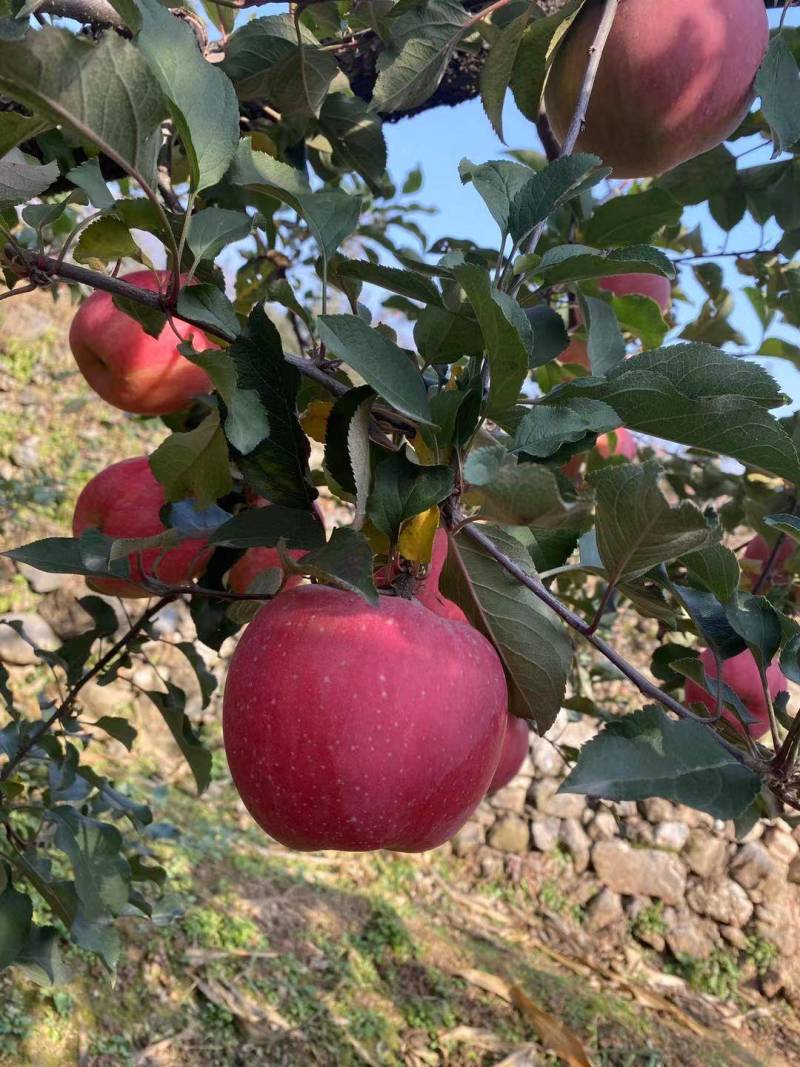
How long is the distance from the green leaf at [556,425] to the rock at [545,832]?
124 inches

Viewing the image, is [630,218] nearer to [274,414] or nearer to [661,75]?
[661,75]

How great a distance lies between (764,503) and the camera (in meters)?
1.39

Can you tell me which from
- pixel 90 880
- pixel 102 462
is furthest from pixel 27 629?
pixel 90 880

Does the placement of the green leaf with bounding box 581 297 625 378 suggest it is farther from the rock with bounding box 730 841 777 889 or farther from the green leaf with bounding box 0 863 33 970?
the rock with bounding box 730 841 777 889

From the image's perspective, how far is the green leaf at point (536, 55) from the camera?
817 millimetres

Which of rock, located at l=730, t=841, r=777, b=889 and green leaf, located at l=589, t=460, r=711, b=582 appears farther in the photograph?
rock, located at l=730, t=841, r=777, b=889

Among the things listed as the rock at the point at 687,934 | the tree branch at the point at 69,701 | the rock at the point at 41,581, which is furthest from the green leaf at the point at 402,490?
the rock at the point at 687,934

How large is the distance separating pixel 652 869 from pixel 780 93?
9.94 feet

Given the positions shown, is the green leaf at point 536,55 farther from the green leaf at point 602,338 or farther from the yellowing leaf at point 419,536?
the yellowing leaf at point 419,536

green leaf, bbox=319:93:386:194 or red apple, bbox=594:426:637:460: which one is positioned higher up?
green leaf, bbox=319:93:386:194

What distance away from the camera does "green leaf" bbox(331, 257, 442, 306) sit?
0.57m

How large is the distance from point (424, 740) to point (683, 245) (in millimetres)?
1533

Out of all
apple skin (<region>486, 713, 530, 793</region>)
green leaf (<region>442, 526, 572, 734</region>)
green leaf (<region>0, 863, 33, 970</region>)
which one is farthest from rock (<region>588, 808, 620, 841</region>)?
green leaf (<region>442, 526, 572, 734</region>)

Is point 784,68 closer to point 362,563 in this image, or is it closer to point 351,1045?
point 362,563
